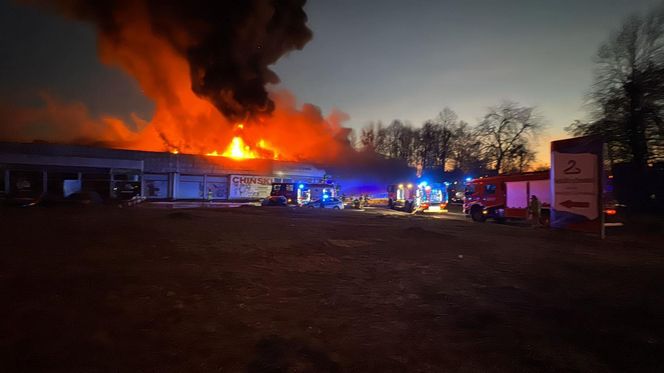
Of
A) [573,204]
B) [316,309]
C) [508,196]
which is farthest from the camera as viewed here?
[508,196]

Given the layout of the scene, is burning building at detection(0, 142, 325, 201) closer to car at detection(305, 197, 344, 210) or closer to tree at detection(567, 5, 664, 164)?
car at detection(305, 197, 344, 210)

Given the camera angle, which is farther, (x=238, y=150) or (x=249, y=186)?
(x=238, y=150)

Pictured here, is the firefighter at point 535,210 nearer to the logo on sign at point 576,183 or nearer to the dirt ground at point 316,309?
the logo on sign at point 576,183

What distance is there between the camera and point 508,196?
70.1 feet

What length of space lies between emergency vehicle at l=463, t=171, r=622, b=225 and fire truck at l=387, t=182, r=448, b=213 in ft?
31.3

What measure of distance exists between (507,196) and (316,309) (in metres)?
19.0

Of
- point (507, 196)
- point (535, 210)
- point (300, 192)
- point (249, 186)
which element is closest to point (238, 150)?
point (249, 186)

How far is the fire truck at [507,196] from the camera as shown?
1916 cm

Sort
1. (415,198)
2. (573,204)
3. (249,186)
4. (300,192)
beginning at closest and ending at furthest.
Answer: (573,204) < (300,192) < (415,198) < (249,186)

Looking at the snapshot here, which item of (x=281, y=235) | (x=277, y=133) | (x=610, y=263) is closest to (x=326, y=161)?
(x=277, y=133)

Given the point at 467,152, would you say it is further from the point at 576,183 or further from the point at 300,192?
the point at 576,183

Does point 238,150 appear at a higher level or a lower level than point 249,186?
higher

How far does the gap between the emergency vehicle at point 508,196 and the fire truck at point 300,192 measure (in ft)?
44.6

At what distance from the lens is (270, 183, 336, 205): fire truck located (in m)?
33.9
